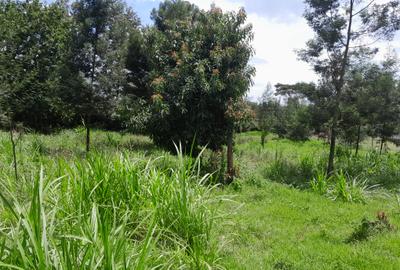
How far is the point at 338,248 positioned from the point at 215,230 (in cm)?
174

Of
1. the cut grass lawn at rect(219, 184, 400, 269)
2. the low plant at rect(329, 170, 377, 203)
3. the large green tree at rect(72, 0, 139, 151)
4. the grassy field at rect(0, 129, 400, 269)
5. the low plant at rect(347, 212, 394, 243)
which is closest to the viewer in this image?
the grassy field at rect(0, 129, 400, 269)

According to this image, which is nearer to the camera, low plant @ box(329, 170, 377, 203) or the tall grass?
the tall grass

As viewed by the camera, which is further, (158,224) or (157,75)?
(157,75)

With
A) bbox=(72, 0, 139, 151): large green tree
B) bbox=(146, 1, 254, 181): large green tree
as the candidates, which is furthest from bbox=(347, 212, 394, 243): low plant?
bbox=(72, 0, 139, 151): large green tree

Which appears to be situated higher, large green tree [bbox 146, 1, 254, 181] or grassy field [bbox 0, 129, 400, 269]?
large green tree [bbox 146, 1, 254, 181]

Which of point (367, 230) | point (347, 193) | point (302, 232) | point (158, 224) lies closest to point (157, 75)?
point (347, 193)

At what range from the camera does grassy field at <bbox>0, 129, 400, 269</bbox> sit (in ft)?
7.79

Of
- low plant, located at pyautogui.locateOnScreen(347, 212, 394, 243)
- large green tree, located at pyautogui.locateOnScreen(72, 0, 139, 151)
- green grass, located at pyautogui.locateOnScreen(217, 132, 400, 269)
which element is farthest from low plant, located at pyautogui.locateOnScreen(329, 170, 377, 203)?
large green tree, located at pyautogui.locateOnScreen(72, 0, 139, 151)

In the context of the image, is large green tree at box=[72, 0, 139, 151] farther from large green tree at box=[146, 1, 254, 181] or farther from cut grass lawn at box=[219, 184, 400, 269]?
cut grass lawn at box=[219, 184, 400, 269]

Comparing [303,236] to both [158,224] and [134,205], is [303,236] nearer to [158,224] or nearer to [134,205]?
[158,224]

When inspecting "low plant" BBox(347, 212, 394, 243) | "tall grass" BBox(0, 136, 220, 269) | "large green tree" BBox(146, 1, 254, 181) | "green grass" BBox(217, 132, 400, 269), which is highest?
"large green tree" BBox(146, 1, 254, 181)

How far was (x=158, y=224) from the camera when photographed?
383cm

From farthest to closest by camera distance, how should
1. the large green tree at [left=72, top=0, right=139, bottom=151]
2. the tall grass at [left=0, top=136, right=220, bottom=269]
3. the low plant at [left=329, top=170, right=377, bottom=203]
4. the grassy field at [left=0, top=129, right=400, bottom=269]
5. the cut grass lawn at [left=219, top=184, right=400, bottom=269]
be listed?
1. the large green tree at [left=72, top=0, right=139, bottom=151]
2. the low plant at [left=329, top=170, right=377, bottom=203]
3. the cut grass lawn at [left=219, top=184, right=400, bottom=269]
4. the tall grass at [left=0, top=136, right=220, bottom=269]
5. the grassy field at [left=0, top=129, right=400, bottom=269]

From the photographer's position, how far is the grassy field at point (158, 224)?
2373mm
